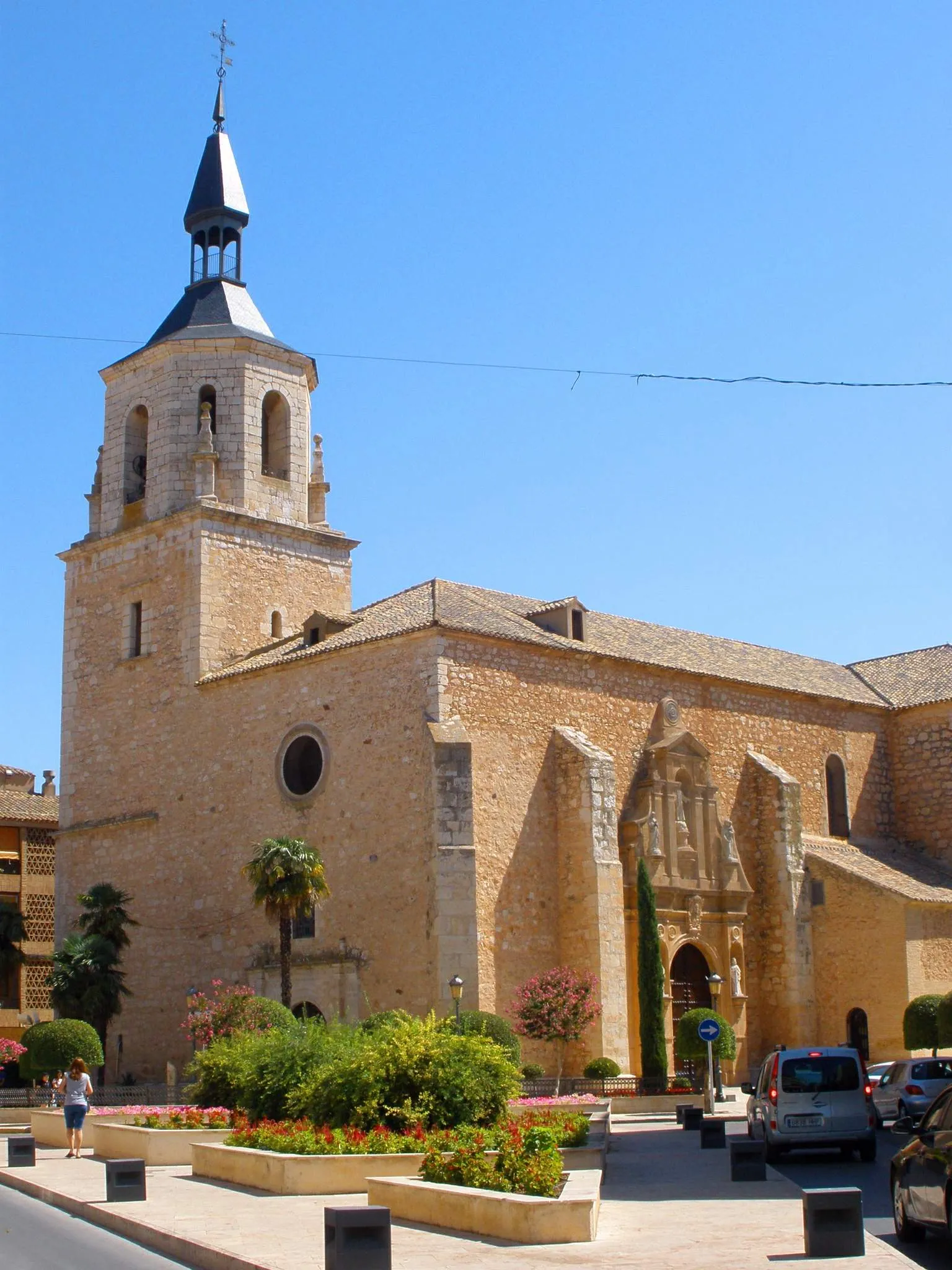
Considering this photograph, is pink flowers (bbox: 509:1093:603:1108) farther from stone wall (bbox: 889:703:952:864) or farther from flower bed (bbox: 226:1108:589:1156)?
stone wall (bbox: 889:703:952:864)

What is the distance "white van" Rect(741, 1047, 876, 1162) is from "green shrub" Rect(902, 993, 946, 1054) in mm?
13087

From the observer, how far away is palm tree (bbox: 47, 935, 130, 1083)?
3172 centimetres

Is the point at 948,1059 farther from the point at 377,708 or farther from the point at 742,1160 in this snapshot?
the point at 377,708

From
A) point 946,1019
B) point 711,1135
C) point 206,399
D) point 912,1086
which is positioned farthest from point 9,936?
point 912,1086

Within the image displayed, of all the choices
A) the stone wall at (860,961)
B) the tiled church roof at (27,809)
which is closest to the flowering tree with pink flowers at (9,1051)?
the tiled church roof at (27,809)

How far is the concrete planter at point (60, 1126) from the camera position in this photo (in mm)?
22984

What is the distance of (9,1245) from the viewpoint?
12578 mm

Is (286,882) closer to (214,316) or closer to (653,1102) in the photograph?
(653,1102)

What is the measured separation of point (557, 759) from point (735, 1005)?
6.96 m

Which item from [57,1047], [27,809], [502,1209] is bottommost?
[502,1209]

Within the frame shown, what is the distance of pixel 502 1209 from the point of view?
12.1m

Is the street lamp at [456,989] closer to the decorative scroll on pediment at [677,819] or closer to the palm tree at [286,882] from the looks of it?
the palm tree at [286,882]

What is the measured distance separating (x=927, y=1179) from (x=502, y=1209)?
3.24 meters

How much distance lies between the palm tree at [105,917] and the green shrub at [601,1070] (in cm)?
1079
